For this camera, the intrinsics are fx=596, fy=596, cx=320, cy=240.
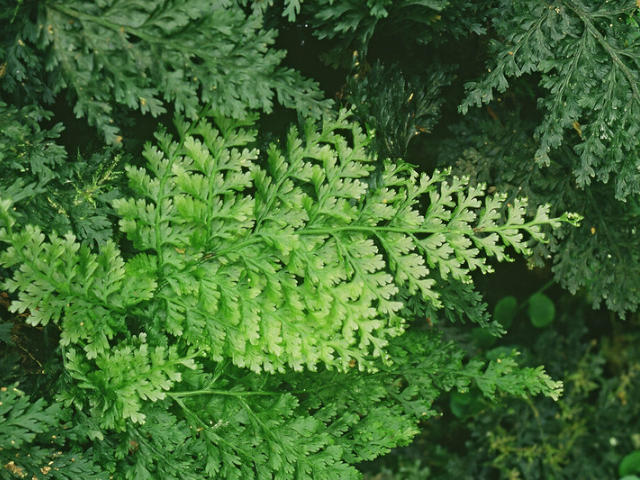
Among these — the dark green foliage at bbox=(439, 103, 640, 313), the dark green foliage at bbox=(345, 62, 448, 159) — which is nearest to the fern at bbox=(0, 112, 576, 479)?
the dark green foliage at bbox=(345, 62, 448, 159)

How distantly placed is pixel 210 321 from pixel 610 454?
2475 mm

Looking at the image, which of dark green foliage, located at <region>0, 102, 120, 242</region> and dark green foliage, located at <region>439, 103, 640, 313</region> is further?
dark green foliage, located at <region>439, 103, 640, 313</region>

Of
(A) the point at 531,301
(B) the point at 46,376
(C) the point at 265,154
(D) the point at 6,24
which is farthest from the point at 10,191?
(A) the point at 531,301

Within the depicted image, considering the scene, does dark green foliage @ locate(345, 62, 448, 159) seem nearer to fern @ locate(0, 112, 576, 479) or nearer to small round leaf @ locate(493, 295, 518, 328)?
fern @ locate(0, 112, 576, 479)

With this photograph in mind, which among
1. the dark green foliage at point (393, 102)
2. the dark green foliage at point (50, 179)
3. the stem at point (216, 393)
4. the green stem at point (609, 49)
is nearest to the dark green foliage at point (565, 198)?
the dark green foliage at point (393, 102)

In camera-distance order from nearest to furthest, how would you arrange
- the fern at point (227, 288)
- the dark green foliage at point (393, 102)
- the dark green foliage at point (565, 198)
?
the fern at point (227, 288)
the dark green foliage at point (393, 102)
the dark green foliage at point (565, 198)

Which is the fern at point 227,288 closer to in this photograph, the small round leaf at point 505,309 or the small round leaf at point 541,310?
the small round leaf at point 505,309

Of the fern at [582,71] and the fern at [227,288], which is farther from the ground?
the fern at [582,71]

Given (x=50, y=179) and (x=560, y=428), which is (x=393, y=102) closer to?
(x=50, y=179)

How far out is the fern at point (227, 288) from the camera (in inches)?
61.6

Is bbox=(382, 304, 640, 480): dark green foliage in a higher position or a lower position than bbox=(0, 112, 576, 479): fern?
lower

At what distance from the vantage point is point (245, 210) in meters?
1.61

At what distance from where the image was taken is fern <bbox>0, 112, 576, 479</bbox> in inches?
61.6

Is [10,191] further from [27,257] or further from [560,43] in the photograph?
[560,43]
